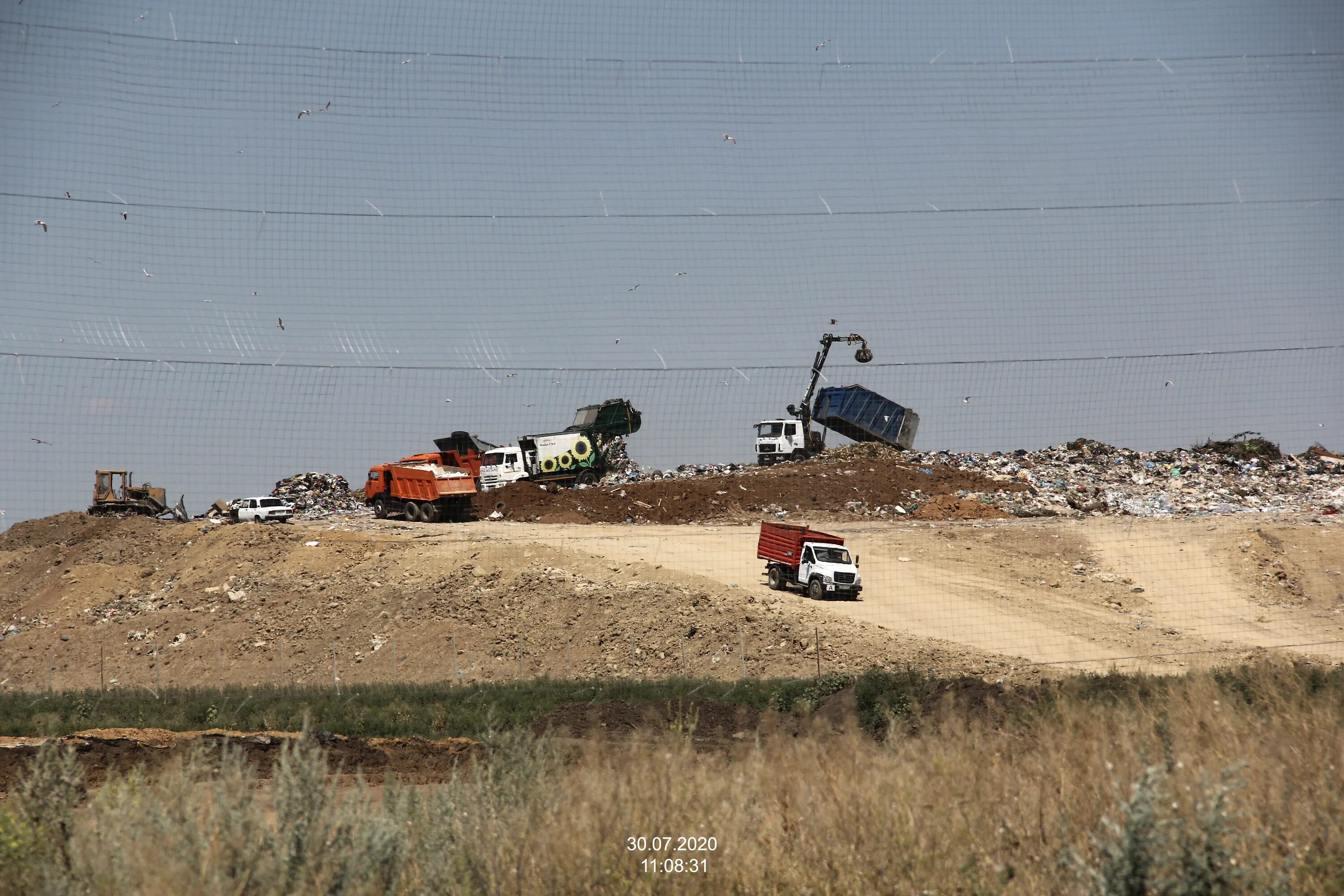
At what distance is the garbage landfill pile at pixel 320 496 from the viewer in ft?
133

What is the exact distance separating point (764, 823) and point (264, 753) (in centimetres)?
764

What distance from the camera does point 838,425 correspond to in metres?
41.6

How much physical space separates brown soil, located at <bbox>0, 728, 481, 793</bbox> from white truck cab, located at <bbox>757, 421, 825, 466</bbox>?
97.0 ft

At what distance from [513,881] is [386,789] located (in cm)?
153

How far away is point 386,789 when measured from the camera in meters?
6.71

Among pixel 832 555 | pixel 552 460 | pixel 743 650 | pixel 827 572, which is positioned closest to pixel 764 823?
pixel 743 650

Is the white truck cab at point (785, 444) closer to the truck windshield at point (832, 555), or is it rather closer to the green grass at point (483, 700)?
the truck windshield at point (832, 555)

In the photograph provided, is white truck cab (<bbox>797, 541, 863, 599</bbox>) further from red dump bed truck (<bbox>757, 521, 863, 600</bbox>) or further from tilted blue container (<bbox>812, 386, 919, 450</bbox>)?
tilted blue container (<bbox>812, 386, 919, 450</bbox>)

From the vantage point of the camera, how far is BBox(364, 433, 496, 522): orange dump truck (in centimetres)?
3478

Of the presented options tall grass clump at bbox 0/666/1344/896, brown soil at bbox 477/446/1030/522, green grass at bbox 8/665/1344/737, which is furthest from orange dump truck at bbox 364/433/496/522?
tall grass clump at bbox 0/666/1344/896

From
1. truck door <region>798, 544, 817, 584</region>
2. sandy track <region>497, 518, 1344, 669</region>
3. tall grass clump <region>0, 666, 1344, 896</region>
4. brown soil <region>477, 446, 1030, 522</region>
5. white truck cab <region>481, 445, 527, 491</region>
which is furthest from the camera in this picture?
white truck cab <region>481, 445, 527, 491</region>

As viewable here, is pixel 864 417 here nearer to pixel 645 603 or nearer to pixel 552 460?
pixel 552 460

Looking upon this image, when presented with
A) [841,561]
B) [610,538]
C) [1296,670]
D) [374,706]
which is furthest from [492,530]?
[1296,670]

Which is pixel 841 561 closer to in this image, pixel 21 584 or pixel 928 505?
pixel 928 505
